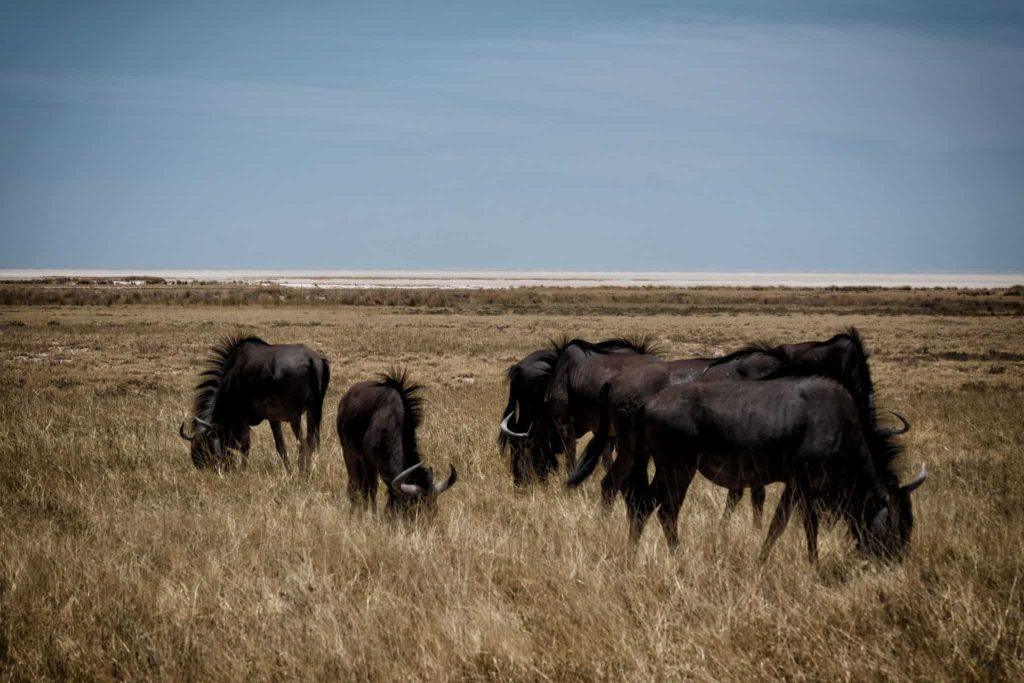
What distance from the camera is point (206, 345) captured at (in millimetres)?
29781

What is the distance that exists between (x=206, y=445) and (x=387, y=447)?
370cm

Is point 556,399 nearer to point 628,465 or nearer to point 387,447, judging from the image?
point 628,465

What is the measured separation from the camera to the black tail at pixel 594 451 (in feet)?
24.2

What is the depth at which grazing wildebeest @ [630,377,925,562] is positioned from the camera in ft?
19.8

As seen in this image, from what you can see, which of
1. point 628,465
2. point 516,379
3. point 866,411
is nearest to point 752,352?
point 628,465

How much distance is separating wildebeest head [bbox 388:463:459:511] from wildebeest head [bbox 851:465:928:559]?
3.03m

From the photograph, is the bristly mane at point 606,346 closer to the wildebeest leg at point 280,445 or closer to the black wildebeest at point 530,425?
the black wildebeest at point 530,425

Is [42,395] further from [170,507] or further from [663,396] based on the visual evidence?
[663,396]

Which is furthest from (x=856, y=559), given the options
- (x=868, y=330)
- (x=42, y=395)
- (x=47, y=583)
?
(x=868, y=330)

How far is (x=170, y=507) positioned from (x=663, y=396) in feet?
15.4

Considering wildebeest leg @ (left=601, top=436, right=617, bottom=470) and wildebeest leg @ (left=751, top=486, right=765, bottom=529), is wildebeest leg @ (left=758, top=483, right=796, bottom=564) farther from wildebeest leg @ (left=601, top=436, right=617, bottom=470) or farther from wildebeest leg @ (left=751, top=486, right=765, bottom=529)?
wildebeest leg @ (left=601, top=436, right=617, bottom=470)

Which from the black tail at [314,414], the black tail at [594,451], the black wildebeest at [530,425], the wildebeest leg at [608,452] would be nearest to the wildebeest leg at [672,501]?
the black tail at [594,451]

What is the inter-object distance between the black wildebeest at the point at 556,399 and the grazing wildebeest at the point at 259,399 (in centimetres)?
239

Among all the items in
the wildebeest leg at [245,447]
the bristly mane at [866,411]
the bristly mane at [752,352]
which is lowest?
the wildebeest leg at [245,447]
